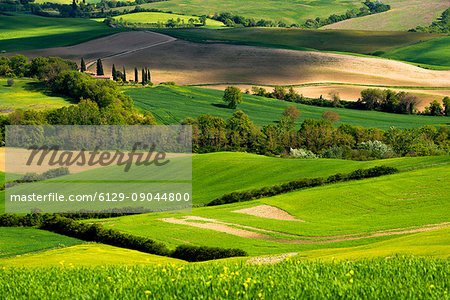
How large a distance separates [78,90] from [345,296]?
140618 mm

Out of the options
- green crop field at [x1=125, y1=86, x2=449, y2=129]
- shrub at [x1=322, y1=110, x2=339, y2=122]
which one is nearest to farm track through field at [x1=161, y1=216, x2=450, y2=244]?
green crop field at [x1=125, y1=86, x2=449, y2=129]

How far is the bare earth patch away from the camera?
5604 cm

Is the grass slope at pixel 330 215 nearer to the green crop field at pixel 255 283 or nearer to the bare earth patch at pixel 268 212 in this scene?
the bare earth patch at pixel 268 212

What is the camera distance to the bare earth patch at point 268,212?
5604 centimetres

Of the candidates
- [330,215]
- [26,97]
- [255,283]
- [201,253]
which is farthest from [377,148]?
[26,97]

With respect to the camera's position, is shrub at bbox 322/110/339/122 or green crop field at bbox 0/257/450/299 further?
shrub at bbox 322/110/339/122

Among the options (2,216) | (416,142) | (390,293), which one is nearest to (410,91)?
(416,142)

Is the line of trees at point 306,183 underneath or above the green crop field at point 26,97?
underneath

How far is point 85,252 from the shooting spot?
1578 inches

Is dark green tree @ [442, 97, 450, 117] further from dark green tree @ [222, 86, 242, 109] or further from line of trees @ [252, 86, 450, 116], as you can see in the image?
dark green tree @ [222, 86, 242, 109]

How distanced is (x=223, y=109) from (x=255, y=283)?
137 meters

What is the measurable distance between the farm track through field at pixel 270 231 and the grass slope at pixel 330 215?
0.35 meters

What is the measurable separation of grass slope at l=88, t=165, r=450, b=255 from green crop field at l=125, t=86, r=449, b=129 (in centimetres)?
7191

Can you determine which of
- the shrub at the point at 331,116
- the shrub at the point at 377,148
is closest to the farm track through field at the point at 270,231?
the shrub at the point at 377,148
